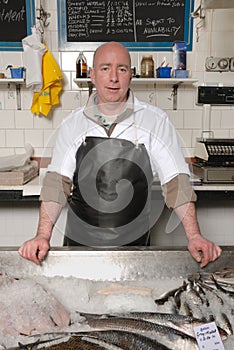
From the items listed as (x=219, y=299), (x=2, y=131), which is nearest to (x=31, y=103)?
(x=2, y=131)

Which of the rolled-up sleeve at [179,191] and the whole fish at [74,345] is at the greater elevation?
the rolled-up sleeve at [179,191]

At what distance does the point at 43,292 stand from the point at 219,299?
21.9 inches

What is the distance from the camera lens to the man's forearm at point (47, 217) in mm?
1562

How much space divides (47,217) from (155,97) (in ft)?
6.10

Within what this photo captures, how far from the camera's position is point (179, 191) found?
169 centimetres

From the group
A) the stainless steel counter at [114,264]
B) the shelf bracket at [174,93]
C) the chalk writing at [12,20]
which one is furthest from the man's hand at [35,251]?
the chalk writing at [12,20]

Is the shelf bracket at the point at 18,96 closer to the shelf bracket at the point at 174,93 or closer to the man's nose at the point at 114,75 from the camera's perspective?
the shelf bracket at the point at 174,93

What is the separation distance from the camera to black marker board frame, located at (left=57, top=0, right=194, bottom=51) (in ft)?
9.91

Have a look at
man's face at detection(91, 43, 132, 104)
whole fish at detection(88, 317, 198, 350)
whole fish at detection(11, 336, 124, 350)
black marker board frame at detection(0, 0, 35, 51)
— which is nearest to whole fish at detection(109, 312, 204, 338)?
whole fish at detection(88, 317, 198, 350)

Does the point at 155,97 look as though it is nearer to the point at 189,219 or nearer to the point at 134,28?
the point at 134,28

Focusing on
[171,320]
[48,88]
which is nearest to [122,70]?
[171,320]

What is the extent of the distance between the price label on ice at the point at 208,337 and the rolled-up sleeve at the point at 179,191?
69cm

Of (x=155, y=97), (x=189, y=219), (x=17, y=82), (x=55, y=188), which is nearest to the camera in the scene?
(x=189, y=219)

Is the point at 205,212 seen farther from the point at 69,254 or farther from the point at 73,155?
the point at 69,254
